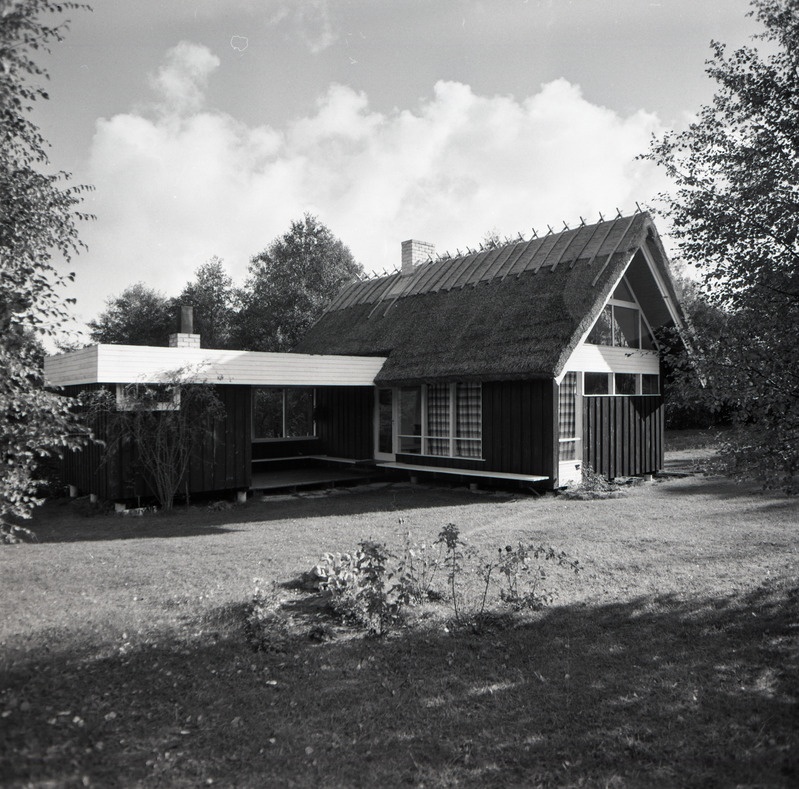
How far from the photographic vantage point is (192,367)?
1188 centimetres

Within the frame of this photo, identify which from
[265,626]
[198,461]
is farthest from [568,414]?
[265,626]

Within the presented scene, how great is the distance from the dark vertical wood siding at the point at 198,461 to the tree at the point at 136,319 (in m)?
22.4

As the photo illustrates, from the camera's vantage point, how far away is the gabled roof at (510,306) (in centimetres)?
1302

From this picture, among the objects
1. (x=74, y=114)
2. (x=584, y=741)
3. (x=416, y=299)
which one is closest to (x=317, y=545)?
(x=584, y=741)

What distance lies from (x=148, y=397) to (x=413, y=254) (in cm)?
1039

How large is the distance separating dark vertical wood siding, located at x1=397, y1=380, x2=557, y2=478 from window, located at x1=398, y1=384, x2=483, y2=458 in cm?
30

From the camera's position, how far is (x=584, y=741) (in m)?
3.79

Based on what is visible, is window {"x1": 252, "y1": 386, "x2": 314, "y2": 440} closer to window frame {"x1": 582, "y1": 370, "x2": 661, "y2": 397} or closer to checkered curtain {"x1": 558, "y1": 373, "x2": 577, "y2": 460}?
checkered curtain {"x1": 558, "y1": 373, "x2": 577, "y2": 460}

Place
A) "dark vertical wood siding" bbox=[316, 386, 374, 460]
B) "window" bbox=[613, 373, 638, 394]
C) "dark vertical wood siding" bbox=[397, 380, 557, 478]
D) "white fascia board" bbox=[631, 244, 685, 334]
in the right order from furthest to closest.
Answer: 1. "dark vertical wood siding" bbox=[316, 386, 374, 460]
2. "window" bbox=[613, 373, 638, 394]
3. "white fascia board" bbox=[631, 244, 685, 334]
4. "dark vertical wood siding" bbox=[397, 380, 557, 478]

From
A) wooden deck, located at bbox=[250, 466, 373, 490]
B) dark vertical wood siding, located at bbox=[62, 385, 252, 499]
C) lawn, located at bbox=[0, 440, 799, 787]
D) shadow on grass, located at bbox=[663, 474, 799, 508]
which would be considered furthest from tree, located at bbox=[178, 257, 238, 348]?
lawn, located at bbox=[0, 440, 799, 787]

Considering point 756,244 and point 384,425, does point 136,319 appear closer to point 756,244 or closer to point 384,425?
point 384,425

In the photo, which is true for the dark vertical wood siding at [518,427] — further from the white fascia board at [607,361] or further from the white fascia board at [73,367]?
the white fascia board at [73,367]

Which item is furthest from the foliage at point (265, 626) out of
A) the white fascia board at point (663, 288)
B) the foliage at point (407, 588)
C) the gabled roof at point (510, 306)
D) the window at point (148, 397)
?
the white fascia board at point (663, 288)

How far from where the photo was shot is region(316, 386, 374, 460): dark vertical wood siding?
54.7 ft
